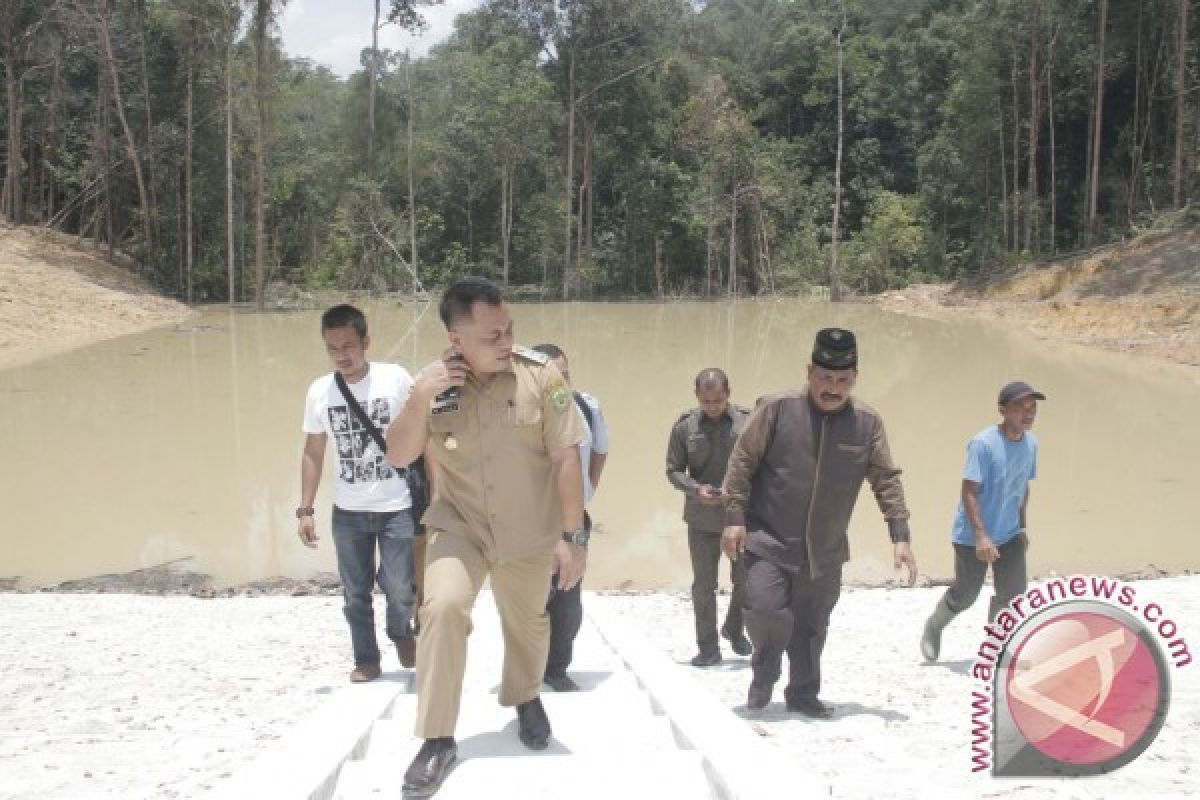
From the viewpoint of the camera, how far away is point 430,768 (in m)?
2.82

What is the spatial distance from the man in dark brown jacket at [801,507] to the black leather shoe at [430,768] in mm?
1502

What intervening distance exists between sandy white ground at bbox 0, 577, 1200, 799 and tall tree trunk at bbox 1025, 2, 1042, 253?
24.7 m

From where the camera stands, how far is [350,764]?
3.00 meters

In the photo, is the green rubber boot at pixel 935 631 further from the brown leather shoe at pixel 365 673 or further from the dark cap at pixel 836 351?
the brown leather shoe at pixel 365 673

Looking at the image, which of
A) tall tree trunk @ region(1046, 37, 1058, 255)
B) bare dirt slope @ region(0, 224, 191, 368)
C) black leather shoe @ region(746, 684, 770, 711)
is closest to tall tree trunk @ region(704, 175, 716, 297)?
tall tree trunk @ region(1046, 37, 1058, 255)

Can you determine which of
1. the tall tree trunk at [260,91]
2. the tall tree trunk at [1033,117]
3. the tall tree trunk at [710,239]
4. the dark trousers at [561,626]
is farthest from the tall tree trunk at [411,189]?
the dark trousers at [561,626]

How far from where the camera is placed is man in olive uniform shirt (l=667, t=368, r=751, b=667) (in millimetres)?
4918

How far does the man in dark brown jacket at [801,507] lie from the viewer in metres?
3.95

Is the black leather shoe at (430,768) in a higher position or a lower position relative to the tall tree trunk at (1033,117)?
lower

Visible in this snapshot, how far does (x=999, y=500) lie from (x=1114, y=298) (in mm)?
19711

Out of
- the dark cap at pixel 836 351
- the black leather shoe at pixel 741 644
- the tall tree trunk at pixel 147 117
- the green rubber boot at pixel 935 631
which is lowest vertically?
the black leather shoe at pixel 741 644

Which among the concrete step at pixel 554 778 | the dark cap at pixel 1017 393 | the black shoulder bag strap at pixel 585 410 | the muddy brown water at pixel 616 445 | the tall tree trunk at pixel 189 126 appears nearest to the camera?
the concrete step at pixel 554 778

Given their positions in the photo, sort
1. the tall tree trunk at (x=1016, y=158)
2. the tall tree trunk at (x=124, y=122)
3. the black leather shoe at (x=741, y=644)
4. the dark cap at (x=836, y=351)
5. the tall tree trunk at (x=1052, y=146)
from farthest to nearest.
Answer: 1. the tall tree trunk at (x=1016, y=158)
2. the tall tree trunk at (x=1052, y=146)
3. the tall tree trunk at (x=124, y=122)
4. the black leather shoe at (x=741, y=644)
5. the dark cap at (x=836, y=351)

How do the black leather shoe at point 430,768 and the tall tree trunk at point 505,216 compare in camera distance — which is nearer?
the black leather shoe at point 430,768
